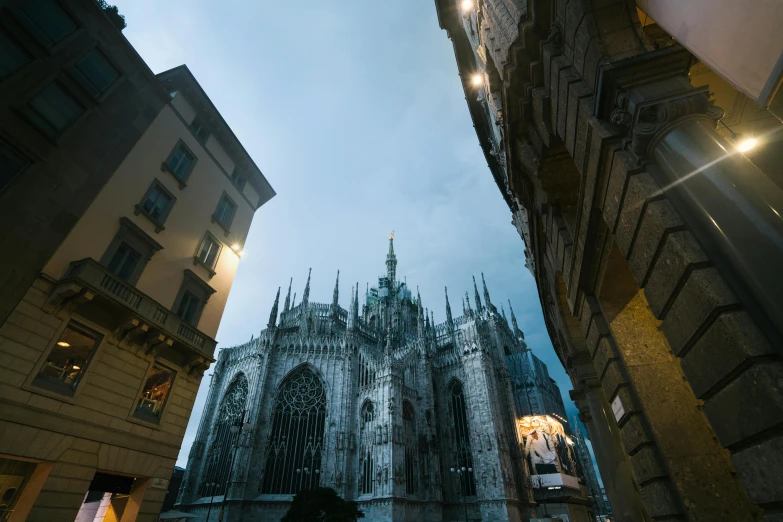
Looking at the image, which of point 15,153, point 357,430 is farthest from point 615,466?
point 357,430

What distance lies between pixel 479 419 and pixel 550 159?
36767 millimetres

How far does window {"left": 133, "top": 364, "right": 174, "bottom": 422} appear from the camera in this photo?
11000 mm

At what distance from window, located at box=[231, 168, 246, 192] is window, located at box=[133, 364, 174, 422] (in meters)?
9.47

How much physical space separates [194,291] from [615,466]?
1485 cm

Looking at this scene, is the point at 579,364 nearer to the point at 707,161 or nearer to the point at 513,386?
the point at 707,161

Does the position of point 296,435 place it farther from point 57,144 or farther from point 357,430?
point 57,144

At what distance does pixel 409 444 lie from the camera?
34688 mm

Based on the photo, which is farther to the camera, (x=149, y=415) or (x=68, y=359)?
(x=149, y=415)

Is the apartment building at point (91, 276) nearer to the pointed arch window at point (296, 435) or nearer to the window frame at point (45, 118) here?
the window frame at point (45, 118)

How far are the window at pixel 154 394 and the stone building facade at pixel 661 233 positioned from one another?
12686 mm

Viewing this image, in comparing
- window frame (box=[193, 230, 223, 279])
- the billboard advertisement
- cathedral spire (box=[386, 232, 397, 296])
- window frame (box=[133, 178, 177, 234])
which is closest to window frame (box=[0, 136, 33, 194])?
window frame (box=[133, 178, 177, 234])

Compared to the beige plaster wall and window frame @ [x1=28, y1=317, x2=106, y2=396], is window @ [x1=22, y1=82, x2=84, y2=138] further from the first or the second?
window frame @ [x1=28, y1=317, x2=106, y2=396]

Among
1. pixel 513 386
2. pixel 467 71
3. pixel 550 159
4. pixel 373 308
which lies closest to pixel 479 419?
pixel 513 386

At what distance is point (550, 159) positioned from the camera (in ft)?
21.9
